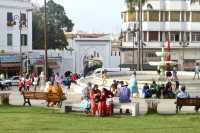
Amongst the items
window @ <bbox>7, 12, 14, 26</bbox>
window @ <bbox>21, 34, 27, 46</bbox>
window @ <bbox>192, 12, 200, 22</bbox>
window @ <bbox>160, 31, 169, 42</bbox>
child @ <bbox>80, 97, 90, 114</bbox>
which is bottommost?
child @ <bbox>80, 97, 90, 114</bbox>

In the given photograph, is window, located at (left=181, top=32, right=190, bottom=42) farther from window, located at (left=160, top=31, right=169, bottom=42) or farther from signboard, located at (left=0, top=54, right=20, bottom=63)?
signboard, located at (left=0, top=54, right=20, bottom=63)

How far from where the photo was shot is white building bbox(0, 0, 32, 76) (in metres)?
66.8

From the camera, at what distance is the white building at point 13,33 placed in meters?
66.8

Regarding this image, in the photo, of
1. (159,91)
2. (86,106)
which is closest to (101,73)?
(159,91)

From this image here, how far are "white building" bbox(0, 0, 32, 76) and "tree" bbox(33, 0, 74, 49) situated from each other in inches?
429

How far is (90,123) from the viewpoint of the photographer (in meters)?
20.5

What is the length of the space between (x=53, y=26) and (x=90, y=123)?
221 feet

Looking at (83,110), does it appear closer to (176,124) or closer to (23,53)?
(176,124)

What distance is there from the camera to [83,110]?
2494 cm

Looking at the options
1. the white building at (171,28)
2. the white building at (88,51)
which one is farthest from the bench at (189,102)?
the white building at (171,28)

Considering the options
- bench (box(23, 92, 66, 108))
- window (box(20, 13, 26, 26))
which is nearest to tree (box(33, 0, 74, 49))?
window (box(20, 13, 26, 26))

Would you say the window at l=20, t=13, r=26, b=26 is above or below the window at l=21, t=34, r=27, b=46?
above

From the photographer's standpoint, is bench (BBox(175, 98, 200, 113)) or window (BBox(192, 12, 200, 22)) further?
window (BBox(192, 12, 200, 22))

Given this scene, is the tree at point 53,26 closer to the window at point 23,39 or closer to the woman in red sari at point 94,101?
the window at point 23,39
